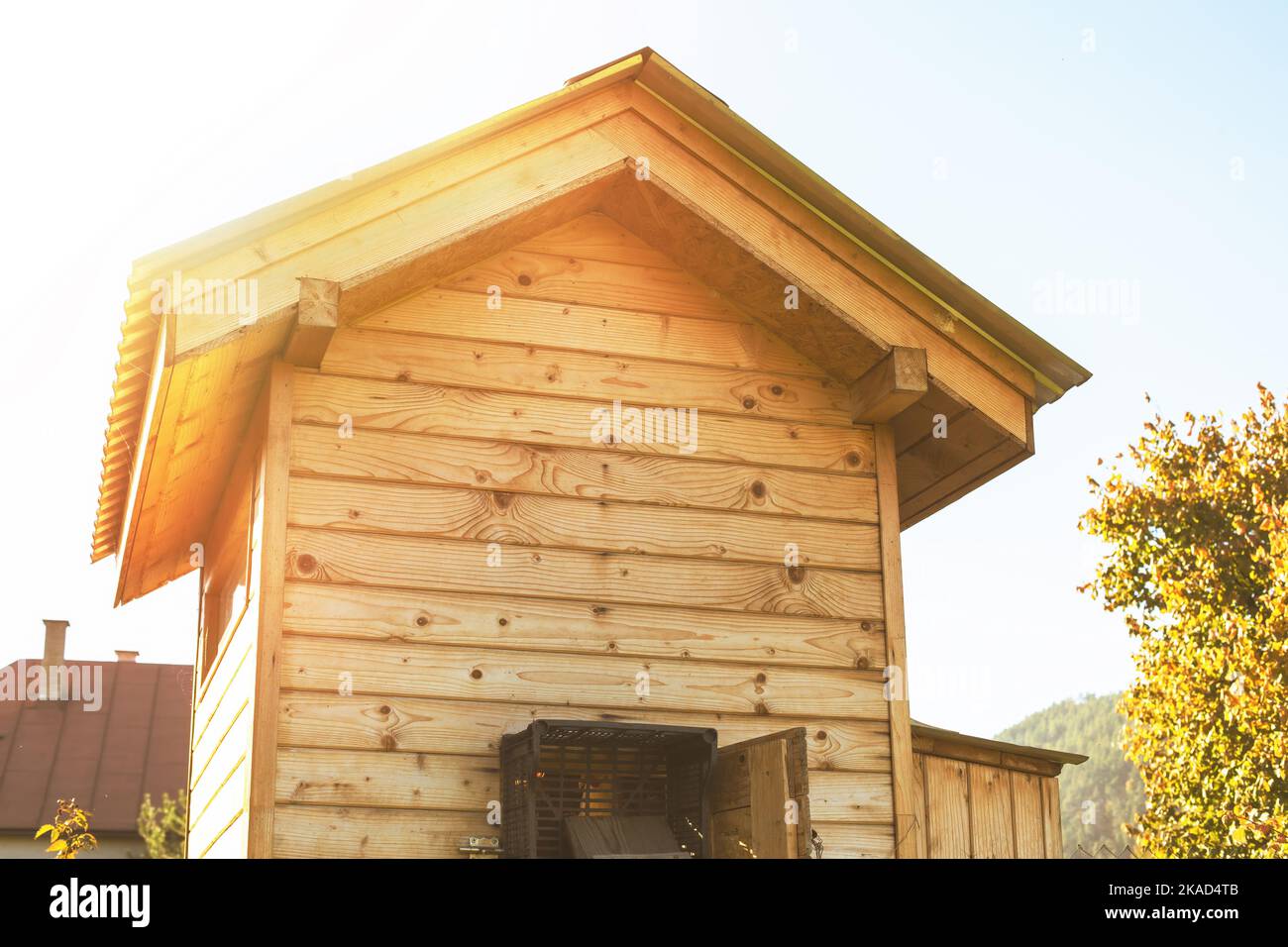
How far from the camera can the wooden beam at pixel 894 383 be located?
6.59m

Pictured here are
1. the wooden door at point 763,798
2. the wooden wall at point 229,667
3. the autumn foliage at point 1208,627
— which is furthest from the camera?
the autumn foliage at point 1208,627

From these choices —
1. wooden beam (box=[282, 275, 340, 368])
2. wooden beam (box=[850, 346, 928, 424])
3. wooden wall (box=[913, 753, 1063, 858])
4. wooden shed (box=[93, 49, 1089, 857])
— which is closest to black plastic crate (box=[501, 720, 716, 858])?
wooden shed (box=[93, 49, 1089, 857])

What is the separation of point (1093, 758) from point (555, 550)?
131294 mm

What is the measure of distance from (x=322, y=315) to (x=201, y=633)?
Result: 184 inches

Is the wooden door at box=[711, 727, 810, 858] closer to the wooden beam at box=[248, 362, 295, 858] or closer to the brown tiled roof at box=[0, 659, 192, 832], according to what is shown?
the wooden beam at box=[248, 362, 295, 858]

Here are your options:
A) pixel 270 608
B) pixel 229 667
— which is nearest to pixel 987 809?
pixel 270 608

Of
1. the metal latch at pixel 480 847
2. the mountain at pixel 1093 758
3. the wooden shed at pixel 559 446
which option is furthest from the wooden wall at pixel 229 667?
the mountain at pixel 1093 758

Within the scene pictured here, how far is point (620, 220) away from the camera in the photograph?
274 inches

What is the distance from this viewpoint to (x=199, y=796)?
8492 millimetres

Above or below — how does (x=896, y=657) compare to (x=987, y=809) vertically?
above

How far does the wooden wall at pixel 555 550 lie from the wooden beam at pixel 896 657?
0.05 meters

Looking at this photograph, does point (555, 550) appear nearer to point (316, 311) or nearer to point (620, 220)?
point (316, 311)

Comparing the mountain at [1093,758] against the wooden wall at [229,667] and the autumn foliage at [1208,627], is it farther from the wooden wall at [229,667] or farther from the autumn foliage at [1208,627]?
the wooden wall at [229,667]
